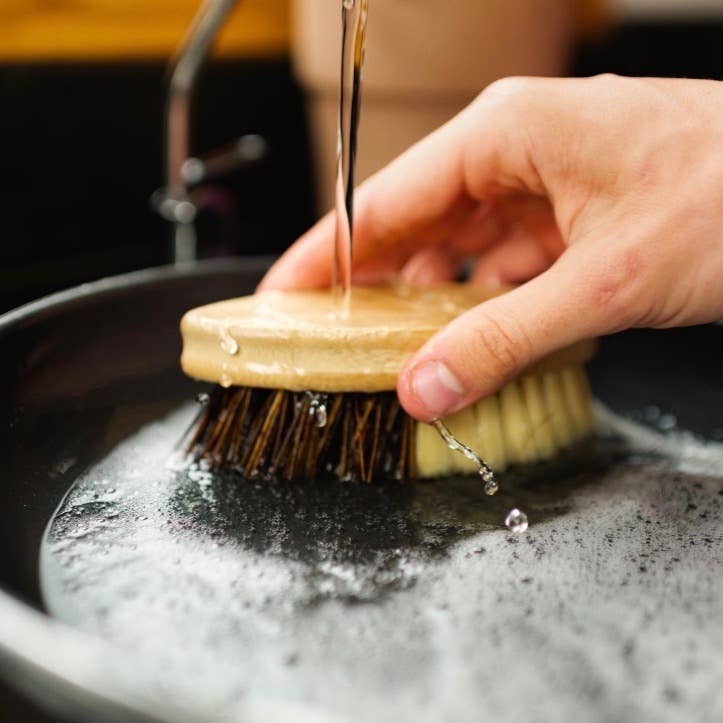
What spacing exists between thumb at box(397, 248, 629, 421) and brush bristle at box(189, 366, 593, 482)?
0.05 m

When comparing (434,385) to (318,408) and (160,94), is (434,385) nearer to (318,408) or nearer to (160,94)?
(318,408)

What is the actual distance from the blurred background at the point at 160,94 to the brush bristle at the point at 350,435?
512mm

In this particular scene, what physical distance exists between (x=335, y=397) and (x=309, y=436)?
3cm

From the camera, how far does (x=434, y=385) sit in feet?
1.60

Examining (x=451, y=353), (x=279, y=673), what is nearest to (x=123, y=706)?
(x=279, y=673)

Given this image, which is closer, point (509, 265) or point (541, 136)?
point (541, 136)

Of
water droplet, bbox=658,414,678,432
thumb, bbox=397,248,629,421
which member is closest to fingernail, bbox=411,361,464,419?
thumb, bbox=397,248,629,421

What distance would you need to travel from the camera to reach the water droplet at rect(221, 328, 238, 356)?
51 cm

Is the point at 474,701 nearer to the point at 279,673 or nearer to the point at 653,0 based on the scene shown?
the point at 279,673

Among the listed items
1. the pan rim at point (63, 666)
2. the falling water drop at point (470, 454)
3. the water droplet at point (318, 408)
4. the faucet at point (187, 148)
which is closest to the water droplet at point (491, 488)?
the falling water drop at point (470, 454)

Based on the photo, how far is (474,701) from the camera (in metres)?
0.33

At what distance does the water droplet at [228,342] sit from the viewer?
1.68 feet

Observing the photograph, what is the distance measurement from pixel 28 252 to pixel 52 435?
496mm

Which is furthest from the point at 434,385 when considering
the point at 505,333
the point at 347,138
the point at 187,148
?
the point at 187,148
